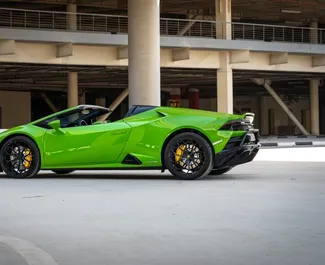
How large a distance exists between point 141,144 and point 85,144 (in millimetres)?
944

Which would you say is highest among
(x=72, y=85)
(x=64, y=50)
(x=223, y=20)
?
(x=223, y=20)

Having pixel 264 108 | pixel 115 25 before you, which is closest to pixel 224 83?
pixel 115 25

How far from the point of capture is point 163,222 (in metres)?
6.96

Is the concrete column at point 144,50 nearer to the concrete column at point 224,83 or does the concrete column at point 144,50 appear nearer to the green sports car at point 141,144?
the concrete column at point 224,83

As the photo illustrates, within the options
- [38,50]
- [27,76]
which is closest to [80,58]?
[38,50]

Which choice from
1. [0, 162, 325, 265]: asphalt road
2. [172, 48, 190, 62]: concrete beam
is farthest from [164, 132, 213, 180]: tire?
[172, 48, 190, 62]: concrete beam

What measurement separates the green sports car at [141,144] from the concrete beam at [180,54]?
2092cm

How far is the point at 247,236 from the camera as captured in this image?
242 inches

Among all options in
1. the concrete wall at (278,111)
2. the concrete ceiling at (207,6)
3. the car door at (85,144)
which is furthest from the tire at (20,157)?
the concrete wall at (278,111)

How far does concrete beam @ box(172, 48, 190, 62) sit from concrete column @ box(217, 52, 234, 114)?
2892mm

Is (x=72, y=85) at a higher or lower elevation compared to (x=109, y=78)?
lower

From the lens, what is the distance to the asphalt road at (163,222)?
5.34 m

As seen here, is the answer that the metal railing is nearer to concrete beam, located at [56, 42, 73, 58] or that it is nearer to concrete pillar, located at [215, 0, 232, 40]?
concrete pillar, located at [215, 0, 232, 40]

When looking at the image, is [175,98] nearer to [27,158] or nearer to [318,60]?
[318,60]
